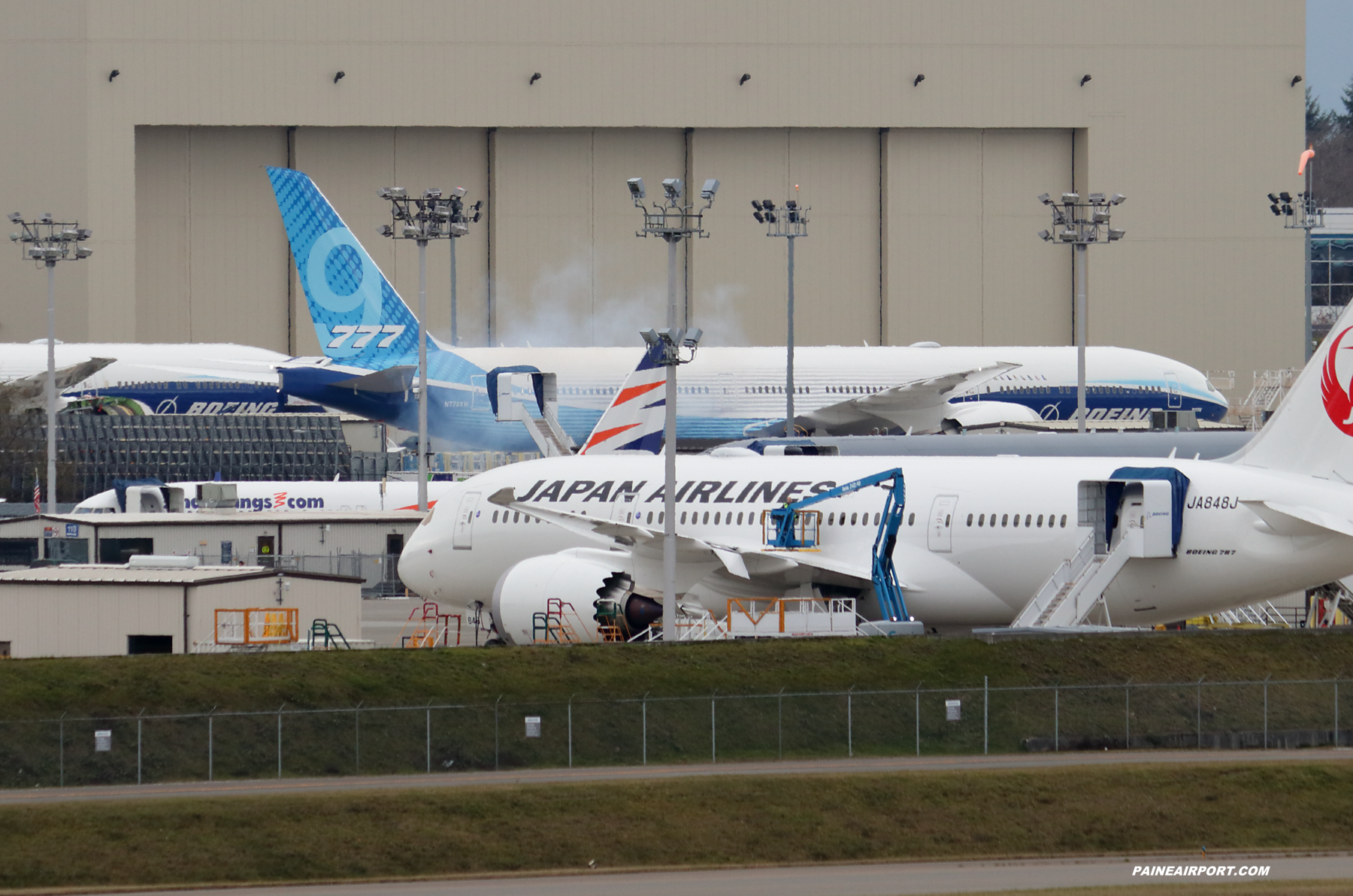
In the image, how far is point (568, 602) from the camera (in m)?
33.2

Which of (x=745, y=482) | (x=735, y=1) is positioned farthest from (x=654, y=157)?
(x=745, y=482)

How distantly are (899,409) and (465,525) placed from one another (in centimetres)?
3362

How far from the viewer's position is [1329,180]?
16612 cm

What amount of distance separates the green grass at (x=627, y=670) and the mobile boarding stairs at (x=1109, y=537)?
97 centimetres

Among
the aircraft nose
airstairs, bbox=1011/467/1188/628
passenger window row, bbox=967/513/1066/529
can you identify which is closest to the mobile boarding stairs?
airstairs, bbox=1011/467/1188/628

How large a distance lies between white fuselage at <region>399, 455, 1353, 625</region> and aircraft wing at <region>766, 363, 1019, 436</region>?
31535 mm

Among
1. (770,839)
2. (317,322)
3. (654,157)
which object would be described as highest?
(654,157)

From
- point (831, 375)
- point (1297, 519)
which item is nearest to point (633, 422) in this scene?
point (1297, 519)

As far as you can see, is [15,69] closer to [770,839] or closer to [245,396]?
[245,396]

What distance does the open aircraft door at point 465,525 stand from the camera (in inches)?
1451

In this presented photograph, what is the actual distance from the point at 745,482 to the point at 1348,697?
10991 mm

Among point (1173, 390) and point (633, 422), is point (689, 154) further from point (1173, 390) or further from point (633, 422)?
point (633, 422)

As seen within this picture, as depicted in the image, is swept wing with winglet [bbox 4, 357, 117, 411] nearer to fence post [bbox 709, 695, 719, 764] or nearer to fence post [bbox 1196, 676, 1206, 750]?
fence post [bbox 709, 695, 719, 764]

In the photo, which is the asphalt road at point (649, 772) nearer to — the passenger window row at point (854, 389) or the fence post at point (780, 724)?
the fence post at point (780, 724)
